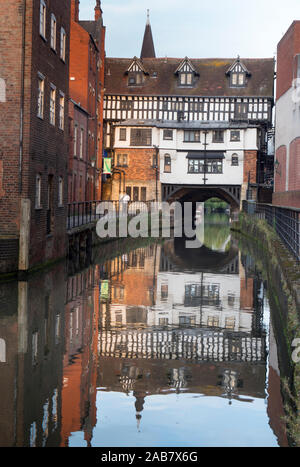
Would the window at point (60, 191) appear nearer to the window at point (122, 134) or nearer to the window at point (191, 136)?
the window at point (122, 134)

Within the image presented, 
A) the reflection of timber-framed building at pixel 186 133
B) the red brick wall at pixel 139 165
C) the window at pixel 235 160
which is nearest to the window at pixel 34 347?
the reflection of timber-framed building at pixel 186 133

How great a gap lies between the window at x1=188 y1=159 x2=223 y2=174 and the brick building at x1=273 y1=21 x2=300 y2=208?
10.8m

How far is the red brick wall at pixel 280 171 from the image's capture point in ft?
135

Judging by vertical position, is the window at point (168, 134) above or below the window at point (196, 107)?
below

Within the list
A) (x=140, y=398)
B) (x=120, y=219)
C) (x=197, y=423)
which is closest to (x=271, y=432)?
(x=197, y=423)

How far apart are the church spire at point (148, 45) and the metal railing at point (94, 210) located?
2570 centimetres

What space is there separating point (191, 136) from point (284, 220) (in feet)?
122

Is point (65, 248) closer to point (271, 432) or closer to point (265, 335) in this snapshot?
point (265, 335)

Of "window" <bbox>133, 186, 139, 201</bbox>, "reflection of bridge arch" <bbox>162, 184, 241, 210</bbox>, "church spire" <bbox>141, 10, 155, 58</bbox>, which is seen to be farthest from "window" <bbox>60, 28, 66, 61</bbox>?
"church spire" <bbox>141, 10, 155, 58</bbox>

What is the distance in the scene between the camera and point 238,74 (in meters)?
56.2

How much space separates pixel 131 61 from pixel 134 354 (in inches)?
2015

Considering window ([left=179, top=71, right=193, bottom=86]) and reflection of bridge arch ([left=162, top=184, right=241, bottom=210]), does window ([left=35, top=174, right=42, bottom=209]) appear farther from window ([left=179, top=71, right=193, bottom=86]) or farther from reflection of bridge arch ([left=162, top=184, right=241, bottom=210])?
window ([left=179, top=71, right=193, bottom=86])

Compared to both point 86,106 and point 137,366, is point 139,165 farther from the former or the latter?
point 137,366

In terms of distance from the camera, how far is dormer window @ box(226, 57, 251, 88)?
183ft
